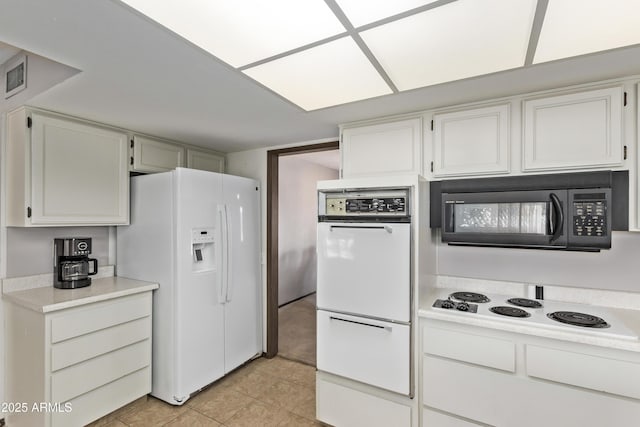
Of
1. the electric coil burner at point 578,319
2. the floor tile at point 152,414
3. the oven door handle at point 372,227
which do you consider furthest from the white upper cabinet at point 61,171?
the electric coil burner at point 578,319

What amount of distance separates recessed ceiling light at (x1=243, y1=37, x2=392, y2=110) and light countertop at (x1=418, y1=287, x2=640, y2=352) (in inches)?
51.9

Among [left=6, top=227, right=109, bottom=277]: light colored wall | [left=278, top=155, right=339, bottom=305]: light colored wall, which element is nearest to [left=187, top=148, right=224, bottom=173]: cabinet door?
[left=6, top=227, right=109, bottom=277]: light colored wall

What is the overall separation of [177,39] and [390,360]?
2.02m

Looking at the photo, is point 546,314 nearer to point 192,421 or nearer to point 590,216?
point 590,216

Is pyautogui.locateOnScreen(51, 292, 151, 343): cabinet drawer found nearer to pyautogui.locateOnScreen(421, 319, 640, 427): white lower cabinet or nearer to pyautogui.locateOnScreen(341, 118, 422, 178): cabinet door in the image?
pyautogui.locateOnScreen(341, 118, 422, 178): cabinet door

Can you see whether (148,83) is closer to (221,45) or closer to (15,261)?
(221,45)

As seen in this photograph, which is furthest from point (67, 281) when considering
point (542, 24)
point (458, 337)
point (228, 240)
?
point (542, 24)

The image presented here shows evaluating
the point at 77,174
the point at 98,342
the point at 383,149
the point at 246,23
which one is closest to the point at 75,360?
the point at 98,342

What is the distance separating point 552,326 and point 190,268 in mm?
2399

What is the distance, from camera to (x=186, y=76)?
1.61m

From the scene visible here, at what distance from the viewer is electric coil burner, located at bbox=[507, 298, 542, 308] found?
1924mm

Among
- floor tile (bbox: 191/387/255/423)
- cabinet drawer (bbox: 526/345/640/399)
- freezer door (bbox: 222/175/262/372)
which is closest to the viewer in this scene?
cabinet drawer (bbox: 526/345/640/399)

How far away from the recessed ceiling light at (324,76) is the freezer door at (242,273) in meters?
1.23

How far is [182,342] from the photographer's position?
93.7 inches
